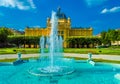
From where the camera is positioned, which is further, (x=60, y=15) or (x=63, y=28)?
(x=60, y=15)

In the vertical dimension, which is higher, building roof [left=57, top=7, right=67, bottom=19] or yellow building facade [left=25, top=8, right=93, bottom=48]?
building roof [left=57, top=7, right=67, bottom=19]

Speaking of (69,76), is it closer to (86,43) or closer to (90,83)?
(90,83)

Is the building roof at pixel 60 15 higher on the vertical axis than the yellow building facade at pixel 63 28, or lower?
higher

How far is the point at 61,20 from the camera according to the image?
316 feet

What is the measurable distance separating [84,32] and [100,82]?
83043 mm

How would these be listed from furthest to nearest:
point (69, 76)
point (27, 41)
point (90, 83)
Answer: point (27, 41), point (69, 76), point (90, 83)

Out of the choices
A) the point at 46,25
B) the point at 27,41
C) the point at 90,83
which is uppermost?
the point at 46,25

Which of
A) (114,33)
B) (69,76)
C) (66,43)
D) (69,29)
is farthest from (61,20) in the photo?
(69,76)

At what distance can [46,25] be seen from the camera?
98.1m

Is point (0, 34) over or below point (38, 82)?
over

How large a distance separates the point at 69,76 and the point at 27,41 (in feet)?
202

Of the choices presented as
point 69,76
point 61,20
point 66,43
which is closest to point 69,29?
point 61,20

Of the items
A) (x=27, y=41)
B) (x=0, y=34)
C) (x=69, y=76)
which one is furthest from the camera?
(x=27, y=41)

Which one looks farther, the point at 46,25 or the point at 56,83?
the point at 46,25
